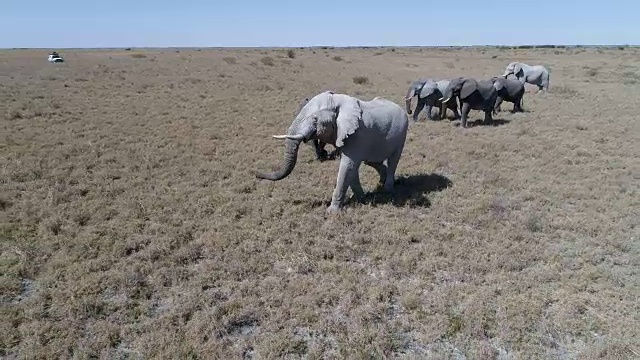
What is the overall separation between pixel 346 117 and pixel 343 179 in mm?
937

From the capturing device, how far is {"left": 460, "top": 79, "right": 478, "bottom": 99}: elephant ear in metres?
12.4

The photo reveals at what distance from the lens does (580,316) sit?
14.3ft

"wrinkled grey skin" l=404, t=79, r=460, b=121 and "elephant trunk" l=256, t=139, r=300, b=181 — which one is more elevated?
"wrinkled grey skin" l=404, t=79, r=460, b=121

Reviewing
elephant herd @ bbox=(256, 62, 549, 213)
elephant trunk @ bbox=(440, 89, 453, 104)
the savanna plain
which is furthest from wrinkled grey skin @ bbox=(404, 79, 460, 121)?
elephant herd @ bbox=(256, 62, 549, 213)

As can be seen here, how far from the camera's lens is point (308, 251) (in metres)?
5.54

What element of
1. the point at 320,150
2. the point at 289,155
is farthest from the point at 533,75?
the point at 289,155

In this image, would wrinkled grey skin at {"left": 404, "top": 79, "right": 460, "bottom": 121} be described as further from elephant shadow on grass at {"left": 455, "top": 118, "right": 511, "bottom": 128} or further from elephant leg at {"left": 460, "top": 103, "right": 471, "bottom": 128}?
elephant leg at {"left": 460, "top": 103, "right": 471, "bottom": 128}

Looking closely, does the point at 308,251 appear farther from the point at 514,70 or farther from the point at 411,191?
the point at 514,70

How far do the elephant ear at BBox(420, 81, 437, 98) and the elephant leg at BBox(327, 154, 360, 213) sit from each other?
7743 millimetres

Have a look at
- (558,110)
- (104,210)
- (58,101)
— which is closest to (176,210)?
(104,210)

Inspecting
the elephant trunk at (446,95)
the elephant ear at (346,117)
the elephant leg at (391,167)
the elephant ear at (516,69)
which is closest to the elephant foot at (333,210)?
the elephant ear at (346,117)

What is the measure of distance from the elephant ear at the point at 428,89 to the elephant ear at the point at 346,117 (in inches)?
302

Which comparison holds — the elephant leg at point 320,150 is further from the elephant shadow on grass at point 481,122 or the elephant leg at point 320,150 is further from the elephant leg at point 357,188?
the elephant shadow on grass at point 481,122

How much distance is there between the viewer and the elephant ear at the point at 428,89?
44.1 feet
